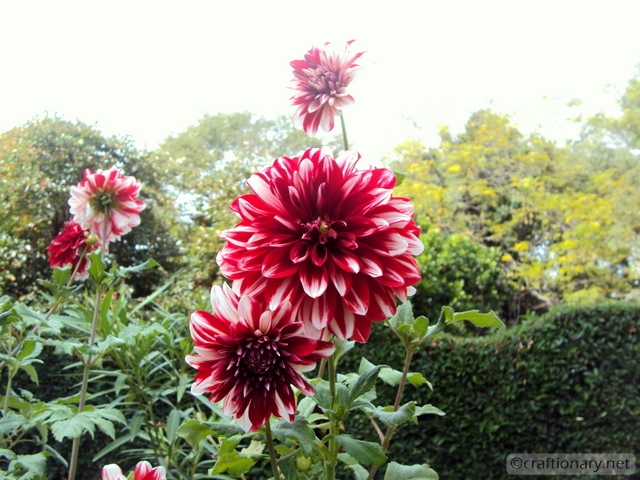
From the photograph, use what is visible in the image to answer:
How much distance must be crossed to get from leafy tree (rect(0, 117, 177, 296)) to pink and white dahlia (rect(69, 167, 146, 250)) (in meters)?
3.49

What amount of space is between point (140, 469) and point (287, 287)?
1.63 ft

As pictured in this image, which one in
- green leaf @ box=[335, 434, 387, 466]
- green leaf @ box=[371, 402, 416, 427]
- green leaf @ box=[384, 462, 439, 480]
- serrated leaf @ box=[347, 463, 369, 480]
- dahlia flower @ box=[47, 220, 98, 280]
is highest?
dahlia flower @ box=[47, 220, 98, 280]

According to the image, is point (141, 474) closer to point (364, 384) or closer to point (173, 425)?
point (364, 384)

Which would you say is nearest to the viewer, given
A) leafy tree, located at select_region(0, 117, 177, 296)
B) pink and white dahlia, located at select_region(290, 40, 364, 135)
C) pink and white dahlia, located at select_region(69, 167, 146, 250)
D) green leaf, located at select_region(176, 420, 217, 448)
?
green leaf, located at select_region(176, 420, 217, 448)

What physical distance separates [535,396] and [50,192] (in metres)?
4.50

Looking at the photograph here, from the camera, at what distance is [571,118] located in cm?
621

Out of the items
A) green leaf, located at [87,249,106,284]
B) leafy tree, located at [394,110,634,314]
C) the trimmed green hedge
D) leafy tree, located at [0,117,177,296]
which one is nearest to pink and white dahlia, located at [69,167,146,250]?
green leaf, located at [87,249,106,284]

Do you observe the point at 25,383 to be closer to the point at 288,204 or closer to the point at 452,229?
the point at 288,204

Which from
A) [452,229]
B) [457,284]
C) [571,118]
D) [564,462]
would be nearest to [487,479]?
[564,462]

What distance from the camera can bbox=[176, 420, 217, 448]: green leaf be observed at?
61cm

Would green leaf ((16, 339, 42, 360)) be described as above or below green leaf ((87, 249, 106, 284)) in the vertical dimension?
below

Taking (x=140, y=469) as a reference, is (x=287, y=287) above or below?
above

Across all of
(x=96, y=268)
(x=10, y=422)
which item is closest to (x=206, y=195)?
(x=96, y=268)

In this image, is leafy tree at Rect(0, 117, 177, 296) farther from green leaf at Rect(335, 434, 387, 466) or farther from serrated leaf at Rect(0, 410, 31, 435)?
green leaf at Rect(335, 434, 387, 466)
